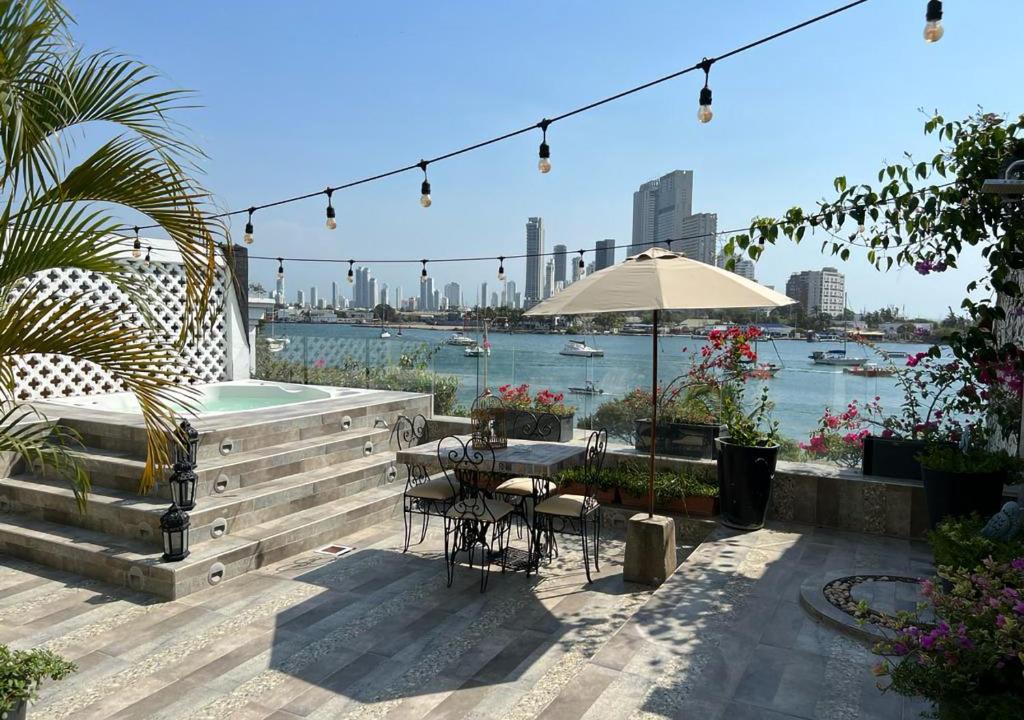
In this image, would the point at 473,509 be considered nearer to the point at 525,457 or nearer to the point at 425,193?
the point at 525,457

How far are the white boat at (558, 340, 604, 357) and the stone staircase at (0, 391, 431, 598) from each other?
2.64 meters

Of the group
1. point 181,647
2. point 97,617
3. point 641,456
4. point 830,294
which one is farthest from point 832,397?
point 97,617

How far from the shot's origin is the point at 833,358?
6168 millimetres

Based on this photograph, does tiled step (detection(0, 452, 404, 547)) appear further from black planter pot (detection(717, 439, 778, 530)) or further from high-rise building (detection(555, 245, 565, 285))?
high-rise building (detection(555, 245, 565, 285))

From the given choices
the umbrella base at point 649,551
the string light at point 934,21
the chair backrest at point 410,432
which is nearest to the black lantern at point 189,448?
the chair backrest at point 410,432

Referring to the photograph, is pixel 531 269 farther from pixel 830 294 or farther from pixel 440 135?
pixel 830 294

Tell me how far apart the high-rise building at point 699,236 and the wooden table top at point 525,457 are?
2871 mm

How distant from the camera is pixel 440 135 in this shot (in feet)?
29.7

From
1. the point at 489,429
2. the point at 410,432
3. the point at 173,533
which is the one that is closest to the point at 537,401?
the point at 410,432

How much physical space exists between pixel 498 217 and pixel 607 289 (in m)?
8.66

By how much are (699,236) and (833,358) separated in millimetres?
1877

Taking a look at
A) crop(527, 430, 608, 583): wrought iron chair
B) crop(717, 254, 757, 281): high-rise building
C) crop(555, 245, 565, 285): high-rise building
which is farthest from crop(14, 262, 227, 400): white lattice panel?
crop(555, 245, 565, 285): high-rise building

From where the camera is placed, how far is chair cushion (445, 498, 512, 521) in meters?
4.50

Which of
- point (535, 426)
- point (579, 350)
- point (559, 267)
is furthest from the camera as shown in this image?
point (559, 267)
